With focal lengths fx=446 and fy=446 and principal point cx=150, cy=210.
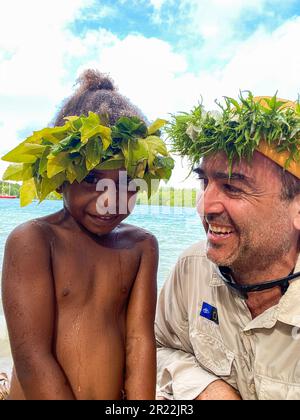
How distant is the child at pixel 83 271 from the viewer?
1.90 metres

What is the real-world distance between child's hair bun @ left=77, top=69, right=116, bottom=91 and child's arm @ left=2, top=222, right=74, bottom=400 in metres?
0.92

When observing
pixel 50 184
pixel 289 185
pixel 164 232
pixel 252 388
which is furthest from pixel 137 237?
pixel 164 232

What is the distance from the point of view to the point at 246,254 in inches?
101

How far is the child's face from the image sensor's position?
6.66 ft

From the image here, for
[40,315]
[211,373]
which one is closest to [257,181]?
[211,373]

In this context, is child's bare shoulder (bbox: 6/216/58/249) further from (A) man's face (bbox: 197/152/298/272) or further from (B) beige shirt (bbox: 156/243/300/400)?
(B) beige shirt (bbox: 156/243/300/400)

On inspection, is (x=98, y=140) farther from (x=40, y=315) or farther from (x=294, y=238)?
(x=294, y=238)

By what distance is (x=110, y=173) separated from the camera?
2047 millimetres

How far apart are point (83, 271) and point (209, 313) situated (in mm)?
1030

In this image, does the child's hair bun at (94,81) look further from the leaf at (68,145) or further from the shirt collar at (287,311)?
the shirt collar at (287,311)
